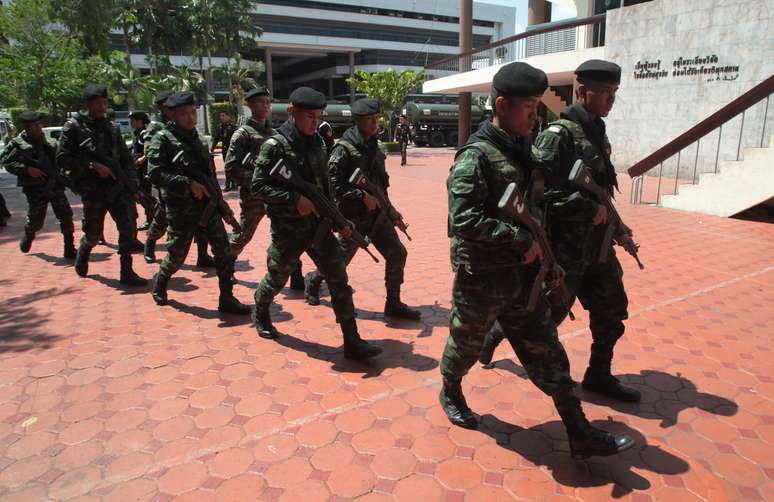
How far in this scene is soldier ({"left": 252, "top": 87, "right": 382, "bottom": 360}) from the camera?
3582 mm

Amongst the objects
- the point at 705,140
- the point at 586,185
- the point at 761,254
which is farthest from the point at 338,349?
the point at 705,140

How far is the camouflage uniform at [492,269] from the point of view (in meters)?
2.36

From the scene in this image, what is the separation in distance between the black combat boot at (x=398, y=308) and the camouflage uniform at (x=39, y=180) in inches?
190

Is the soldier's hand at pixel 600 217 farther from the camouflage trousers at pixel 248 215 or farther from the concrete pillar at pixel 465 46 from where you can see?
the concrete pillar at pixel 465 46

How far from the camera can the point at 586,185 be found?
2723 millimetres

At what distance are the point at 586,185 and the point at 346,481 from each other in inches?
77.5

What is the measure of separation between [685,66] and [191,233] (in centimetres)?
1197

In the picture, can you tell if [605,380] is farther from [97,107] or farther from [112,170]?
[97,107]

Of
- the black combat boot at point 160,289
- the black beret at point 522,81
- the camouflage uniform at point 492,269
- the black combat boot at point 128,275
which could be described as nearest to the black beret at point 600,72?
the black beret at point 522,81

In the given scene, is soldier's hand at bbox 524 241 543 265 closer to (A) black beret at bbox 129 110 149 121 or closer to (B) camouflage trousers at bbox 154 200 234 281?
(B) camouflage trousers at bbox 154 200 234 281

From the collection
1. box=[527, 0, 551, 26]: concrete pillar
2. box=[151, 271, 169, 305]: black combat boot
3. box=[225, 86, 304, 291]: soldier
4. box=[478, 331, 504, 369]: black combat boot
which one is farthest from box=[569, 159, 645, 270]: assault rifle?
box=[527, 0, 551, 26]: concrete pillar

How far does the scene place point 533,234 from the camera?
7.99 ft

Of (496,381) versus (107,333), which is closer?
(496,381)

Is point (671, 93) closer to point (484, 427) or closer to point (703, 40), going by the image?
point (703, 40)
